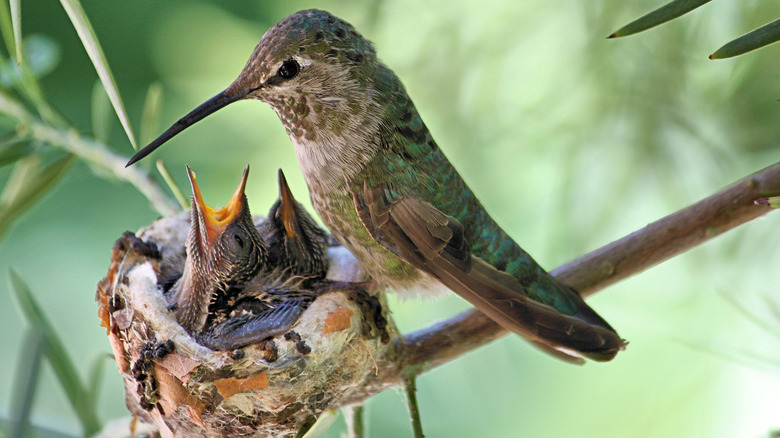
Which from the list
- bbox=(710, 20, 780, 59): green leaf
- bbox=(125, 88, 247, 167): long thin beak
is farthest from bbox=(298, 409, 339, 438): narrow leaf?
bbox=(710, 20, 780, 59): green leaf

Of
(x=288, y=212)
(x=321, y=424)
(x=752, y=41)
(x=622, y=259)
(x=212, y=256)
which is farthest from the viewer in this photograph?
(x=288, y=212)

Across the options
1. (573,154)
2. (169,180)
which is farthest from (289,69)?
(573,154)

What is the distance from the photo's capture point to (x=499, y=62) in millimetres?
1872

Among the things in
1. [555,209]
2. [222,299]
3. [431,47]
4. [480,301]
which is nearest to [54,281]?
[222,299]

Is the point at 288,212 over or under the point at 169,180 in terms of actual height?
over

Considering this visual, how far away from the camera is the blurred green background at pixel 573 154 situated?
174cm

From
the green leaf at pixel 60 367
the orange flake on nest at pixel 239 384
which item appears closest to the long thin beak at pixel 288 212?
the orange flake on nest at pixel 239 384

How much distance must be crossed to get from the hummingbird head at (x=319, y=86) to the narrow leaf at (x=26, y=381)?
0.54 m

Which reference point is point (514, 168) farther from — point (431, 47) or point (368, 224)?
point (368, 224)

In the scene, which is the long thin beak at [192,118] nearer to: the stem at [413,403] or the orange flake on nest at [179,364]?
the orange flake on nest at [179,364]

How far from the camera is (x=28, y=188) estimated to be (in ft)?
4.29

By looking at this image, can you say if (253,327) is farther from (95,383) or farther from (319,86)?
(319,86)

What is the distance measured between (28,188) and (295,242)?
65 centimetres

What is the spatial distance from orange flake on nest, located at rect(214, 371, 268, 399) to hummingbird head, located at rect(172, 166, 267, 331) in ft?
0.81
